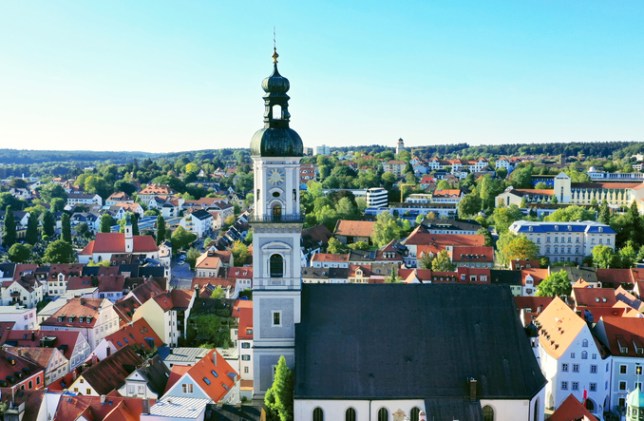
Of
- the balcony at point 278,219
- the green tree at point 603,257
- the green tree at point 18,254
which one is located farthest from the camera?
the green tree at point 18,254

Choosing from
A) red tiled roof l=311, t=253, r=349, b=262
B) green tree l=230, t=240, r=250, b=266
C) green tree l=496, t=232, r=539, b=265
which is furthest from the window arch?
green tree l=230, t=240, r=250, b=266

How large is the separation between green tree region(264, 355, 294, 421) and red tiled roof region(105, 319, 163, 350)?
81.2 ft

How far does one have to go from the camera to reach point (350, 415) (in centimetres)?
3048

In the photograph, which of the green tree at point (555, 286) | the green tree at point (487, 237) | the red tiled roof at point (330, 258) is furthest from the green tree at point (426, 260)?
the green tree at point (555, 286)

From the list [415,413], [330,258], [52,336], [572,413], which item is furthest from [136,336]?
[330,258]

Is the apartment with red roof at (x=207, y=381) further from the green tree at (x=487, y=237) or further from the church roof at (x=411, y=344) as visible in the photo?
the green tree at (x=487, y=237)

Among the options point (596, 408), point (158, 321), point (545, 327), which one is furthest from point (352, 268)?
point (596, 408)

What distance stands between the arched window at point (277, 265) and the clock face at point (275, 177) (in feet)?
12.5

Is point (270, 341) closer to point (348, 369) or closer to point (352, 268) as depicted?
point (348, 369)

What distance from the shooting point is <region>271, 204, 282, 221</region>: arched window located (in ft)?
106

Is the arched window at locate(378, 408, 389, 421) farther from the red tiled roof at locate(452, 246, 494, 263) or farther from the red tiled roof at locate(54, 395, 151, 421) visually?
the red tiled roof at locate(452, 246, 494, 263)

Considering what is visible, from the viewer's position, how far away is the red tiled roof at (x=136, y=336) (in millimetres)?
51875

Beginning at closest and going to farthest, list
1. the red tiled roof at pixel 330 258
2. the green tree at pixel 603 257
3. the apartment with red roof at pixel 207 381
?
the apartment with red roof at pixel 207 381 < the green tree at pixel 603 257 < the red tiled roof at pixel 330 258

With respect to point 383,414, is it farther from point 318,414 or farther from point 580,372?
point 580,372
